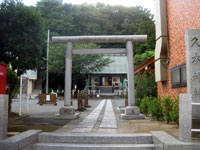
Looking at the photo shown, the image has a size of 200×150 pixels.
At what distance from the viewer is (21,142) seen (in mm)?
4371

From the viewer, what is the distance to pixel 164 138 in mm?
4465

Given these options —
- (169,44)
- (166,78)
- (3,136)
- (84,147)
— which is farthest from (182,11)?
(3,136)

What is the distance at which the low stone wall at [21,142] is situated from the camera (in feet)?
13.5

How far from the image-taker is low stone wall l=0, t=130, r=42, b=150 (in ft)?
13.5

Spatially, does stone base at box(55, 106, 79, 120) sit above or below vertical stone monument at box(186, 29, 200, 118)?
below

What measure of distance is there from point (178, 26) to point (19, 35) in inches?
355

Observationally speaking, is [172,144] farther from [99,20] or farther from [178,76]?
[99,20]

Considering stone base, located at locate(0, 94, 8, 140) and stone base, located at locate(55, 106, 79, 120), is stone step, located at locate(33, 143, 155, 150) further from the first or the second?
stone base, located at locate(55, 106, 79, 120)

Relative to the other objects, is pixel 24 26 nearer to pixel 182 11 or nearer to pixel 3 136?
pixel 182 11

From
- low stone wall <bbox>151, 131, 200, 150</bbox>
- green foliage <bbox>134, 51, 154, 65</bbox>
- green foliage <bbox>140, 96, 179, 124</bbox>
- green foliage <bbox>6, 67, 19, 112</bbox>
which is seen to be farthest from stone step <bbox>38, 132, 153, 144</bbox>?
green foliage <bbox>134, 51, 154, 65</bbox>

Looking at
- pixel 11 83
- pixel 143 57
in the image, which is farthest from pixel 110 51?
pixel 143 57

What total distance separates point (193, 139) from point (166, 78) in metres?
5.64

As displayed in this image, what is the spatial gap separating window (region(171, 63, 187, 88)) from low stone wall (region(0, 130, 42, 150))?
5402mm

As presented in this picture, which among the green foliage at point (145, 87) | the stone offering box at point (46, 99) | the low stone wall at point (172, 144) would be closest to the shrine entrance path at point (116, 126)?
the low stone wall at point (172, 144)
